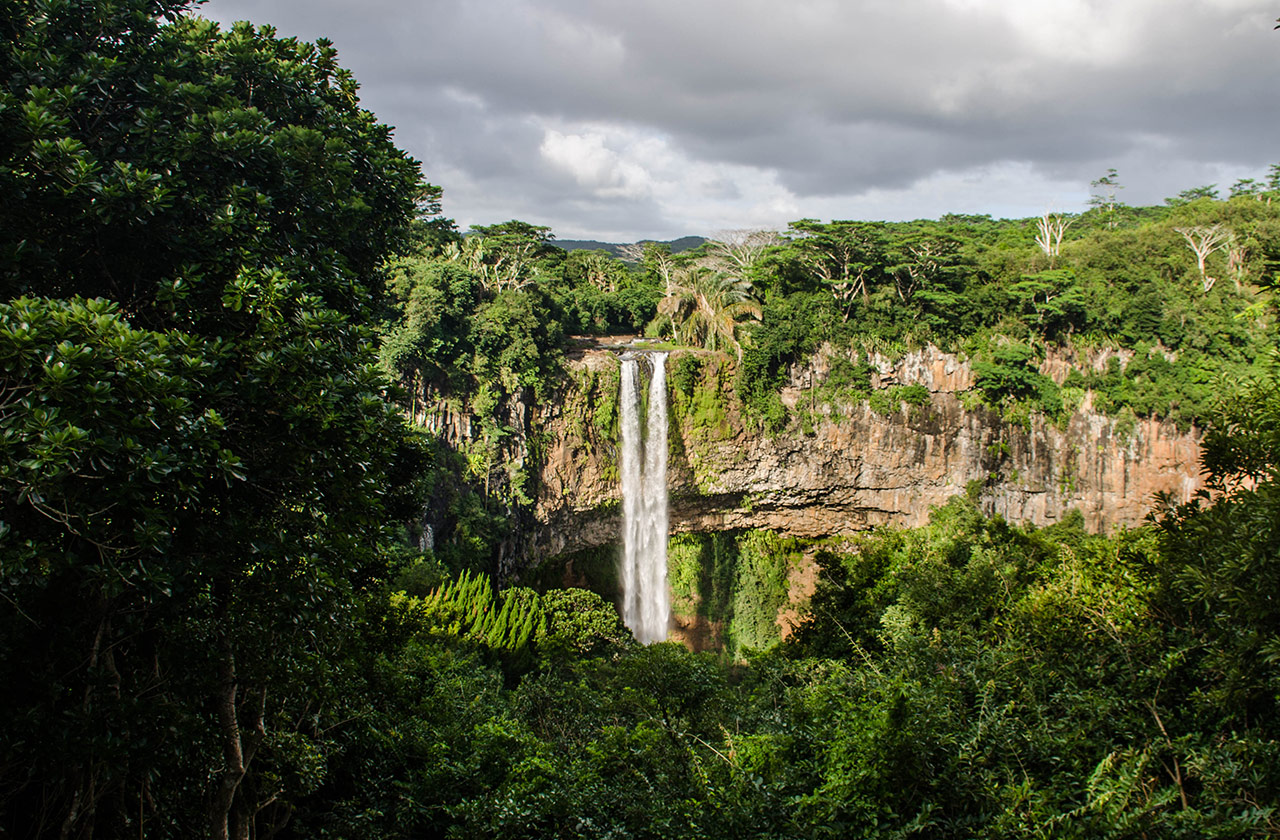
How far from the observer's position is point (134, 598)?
4340mm

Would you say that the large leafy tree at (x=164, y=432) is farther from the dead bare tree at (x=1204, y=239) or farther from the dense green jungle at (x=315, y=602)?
the dead bare tree at (x=1204, y=239)

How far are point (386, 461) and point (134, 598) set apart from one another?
5.71ft

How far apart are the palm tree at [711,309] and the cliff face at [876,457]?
1.23m

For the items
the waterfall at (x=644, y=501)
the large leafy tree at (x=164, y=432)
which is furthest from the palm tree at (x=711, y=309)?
the large leafy tree at (x=164, y=432)

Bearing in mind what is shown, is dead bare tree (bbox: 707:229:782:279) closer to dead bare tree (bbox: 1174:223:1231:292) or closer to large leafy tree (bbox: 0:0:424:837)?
dead bare tree (bbox: 1174:223:1231:292)

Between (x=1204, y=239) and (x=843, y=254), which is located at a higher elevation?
(x=1204, y=239)

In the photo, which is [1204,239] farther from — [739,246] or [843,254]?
[739,246]

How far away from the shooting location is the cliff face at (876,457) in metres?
22.7

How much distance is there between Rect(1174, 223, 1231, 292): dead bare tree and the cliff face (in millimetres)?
7646

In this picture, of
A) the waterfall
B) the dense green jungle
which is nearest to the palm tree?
the waterfall

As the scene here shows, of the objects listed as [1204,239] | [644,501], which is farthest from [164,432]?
[1204,239]

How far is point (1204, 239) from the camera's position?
2625 cm

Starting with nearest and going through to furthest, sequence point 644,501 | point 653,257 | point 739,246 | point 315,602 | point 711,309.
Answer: point 315,602 < point 644,501 < point 711,309 < point 739,246 < point 653,257

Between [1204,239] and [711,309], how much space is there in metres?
18.4
